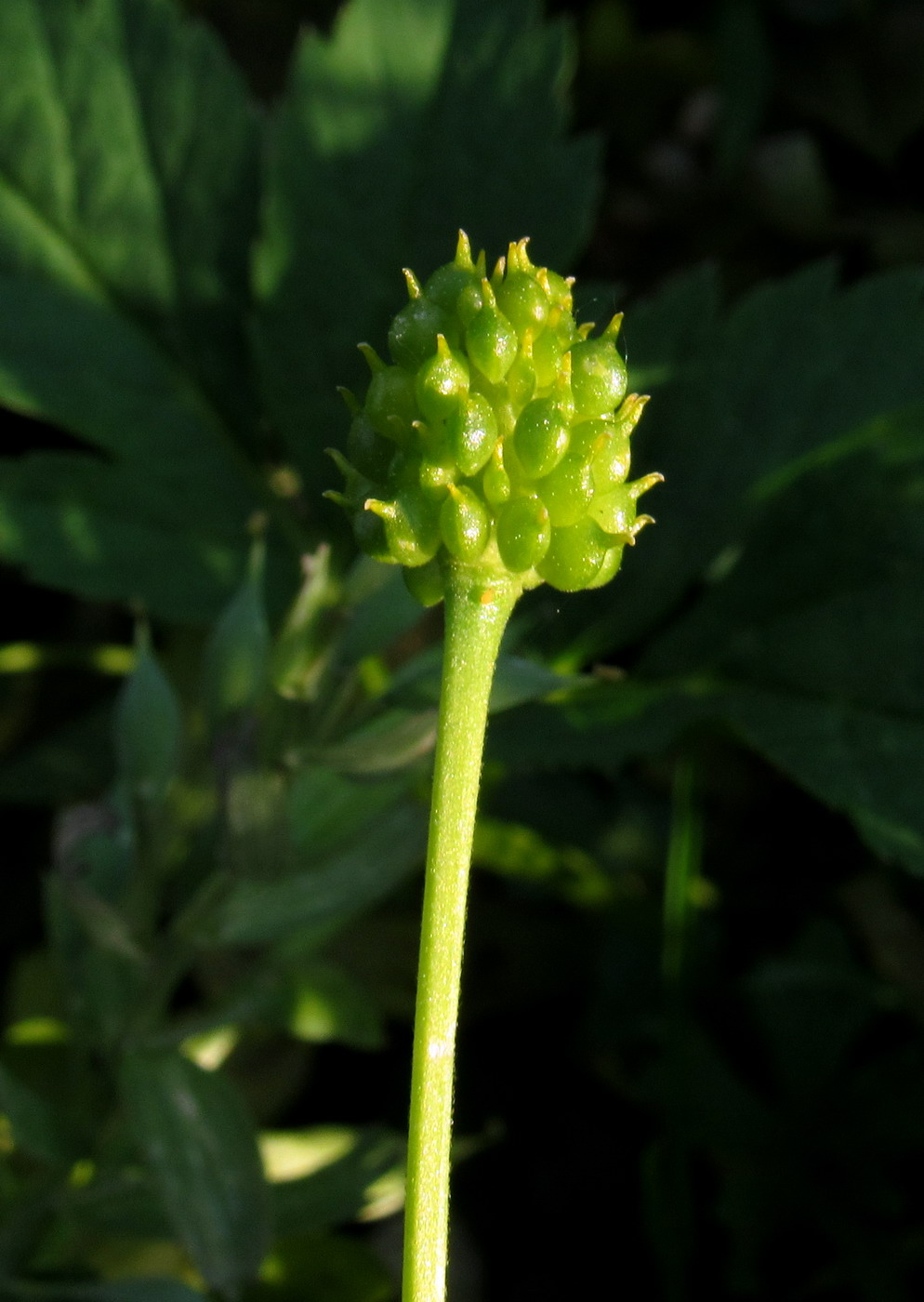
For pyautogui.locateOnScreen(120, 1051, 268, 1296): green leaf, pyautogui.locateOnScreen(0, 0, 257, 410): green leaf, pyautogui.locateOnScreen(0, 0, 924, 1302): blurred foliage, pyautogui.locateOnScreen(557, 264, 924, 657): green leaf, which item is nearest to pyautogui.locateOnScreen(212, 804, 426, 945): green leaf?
pyautogui.locateOnScreen(0, 0, 924, 1302): blurred foliage

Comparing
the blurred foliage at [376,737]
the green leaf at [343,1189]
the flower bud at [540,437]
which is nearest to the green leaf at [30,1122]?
the blurred foliage at [376,737]

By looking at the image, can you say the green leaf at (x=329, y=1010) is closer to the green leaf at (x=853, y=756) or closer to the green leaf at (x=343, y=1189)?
the green leaf at (x=343, y=1189)

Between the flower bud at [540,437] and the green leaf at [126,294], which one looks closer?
the flower bud at [540,437]

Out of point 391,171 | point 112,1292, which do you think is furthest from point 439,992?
point 391,171

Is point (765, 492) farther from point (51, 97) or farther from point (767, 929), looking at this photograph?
point (51, 97)

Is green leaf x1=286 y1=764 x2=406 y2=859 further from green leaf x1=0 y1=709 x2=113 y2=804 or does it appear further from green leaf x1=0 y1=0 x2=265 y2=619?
green leaf x1=0 y1=709 x2=113 y2=804

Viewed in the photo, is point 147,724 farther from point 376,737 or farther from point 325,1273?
point 325,1273
